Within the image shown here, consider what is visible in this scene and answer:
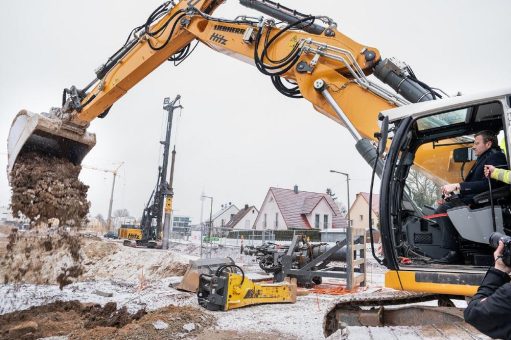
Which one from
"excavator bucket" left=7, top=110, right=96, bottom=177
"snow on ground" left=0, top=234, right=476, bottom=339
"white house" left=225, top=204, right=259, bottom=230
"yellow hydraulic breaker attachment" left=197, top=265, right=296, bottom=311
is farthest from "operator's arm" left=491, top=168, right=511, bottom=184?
"white house" left=225, top=204, right=259, bottom=230

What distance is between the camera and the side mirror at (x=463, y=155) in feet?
11.6

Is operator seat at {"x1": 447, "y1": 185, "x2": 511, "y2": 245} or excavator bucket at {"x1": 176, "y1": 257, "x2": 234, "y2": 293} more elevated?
operator seat at {"x1": 447, "y1": 185, "x2": 511, "y2": 245}

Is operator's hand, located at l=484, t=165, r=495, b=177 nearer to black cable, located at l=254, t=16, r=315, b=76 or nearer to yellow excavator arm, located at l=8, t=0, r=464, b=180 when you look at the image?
yellow excavator arm, located at l=8, t=0, r=464, b=180

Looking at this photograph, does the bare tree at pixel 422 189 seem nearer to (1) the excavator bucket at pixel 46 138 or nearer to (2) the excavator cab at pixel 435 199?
(2) the excavator cab at pixel 435 199

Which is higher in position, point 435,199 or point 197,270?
point 435,199

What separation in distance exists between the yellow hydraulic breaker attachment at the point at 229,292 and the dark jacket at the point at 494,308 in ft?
15.9

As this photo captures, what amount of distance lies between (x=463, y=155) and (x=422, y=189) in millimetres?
471

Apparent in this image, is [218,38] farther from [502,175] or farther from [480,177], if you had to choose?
[502,175]

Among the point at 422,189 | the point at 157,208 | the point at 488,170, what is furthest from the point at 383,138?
the point at 157,208

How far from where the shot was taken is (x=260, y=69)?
514 centimetres

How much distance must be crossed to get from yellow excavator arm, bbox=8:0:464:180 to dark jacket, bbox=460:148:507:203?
1.57 feet

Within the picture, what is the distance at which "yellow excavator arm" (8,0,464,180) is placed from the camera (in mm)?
4262

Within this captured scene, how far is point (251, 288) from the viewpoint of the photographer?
6773 mm

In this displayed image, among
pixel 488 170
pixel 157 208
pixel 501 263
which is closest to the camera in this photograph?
pixel 501 263
